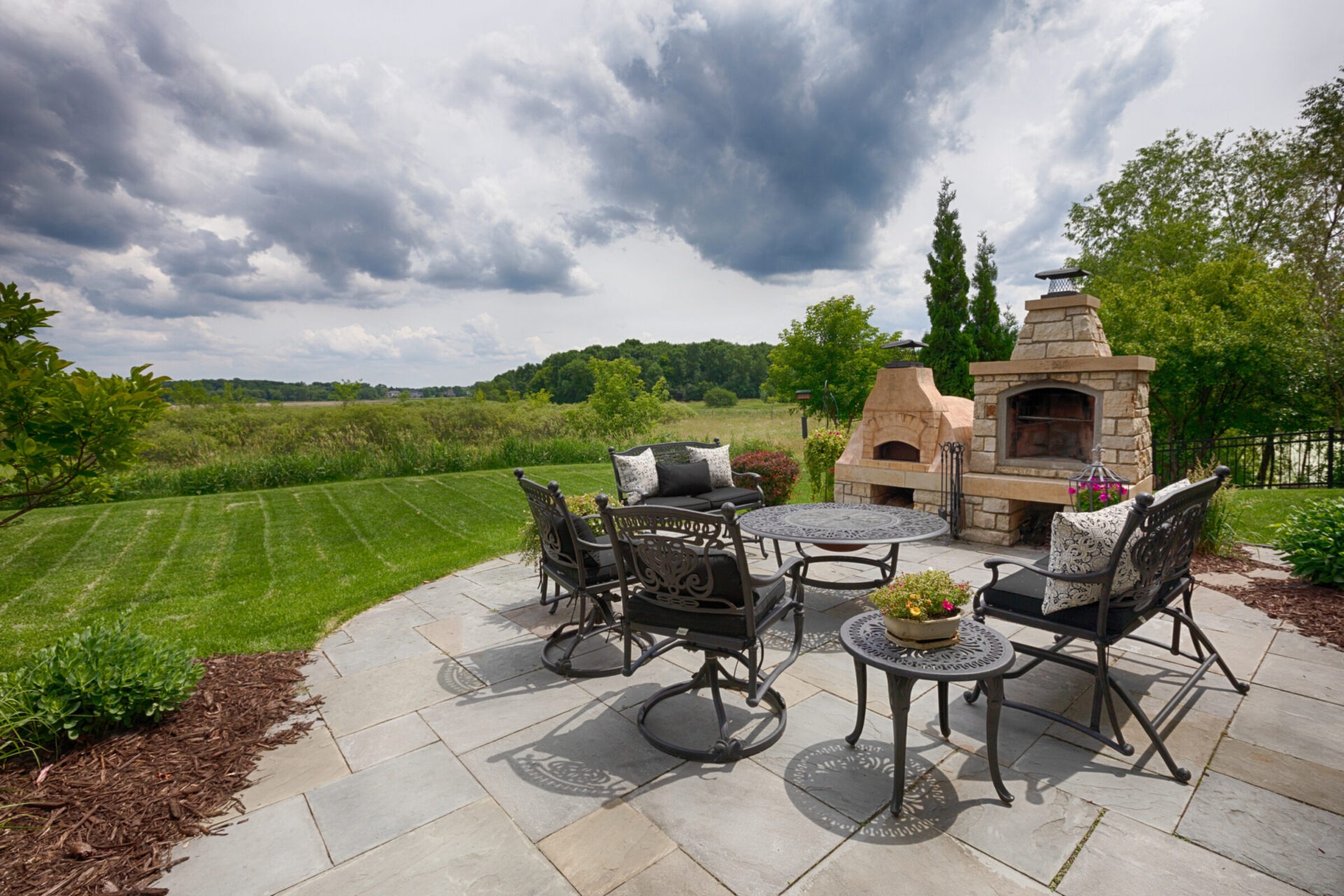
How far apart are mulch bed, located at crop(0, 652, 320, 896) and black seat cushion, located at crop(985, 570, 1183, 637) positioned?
11.3 feet

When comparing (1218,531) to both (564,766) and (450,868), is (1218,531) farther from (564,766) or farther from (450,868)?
(450,868)

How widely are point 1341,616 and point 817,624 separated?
3.23 metres

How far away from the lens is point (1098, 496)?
5.03 m

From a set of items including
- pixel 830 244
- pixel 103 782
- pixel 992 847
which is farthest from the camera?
pixel 830 244

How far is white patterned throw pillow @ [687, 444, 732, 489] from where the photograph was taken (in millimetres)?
6125

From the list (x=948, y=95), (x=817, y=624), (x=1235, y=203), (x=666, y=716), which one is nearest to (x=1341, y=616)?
(x=817, y=624)

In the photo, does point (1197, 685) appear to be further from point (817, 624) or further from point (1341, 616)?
point (817, 624)

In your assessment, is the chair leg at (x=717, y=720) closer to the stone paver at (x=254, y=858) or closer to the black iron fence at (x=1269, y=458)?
the stone paver at (x=254, y=858)

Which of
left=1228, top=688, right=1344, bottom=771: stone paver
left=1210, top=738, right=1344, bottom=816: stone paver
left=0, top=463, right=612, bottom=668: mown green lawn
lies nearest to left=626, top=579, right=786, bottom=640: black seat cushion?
left=1210, top=738, right=1344, bottom=816: stone paver

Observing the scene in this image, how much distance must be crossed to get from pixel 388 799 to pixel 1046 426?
6641 mm

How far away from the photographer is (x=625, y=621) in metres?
2.73

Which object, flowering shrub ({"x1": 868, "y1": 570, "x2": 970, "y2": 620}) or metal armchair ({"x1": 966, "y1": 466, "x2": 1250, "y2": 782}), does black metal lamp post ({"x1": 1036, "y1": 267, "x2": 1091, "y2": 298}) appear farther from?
flowering shrub ({"x1": 868, "y1": 570, "x2": 970, "y2": 620})

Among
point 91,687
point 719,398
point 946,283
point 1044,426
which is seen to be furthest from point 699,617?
point 719,398

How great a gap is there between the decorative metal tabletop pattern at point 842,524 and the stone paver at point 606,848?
198 cm
